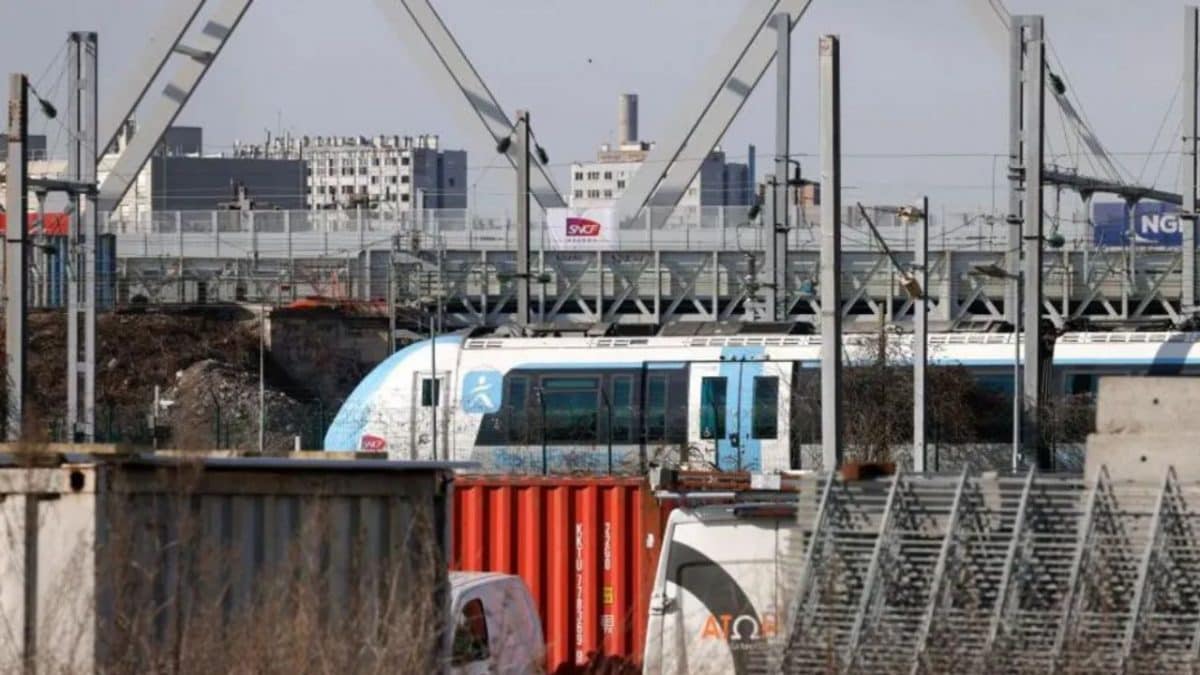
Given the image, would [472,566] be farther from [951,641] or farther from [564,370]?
Result: [564,370]

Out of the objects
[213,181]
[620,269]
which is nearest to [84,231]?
[620,269]

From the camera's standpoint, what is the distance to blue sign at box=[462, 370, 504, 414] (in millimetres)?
36594

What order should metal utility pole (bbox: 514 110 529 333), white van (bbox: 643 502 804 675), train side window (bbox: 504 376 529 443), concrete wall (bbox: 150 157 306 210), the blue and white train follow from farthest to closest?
concrete wall (bbox: 150 157 306 210) < metal utility pole (bbox: 514 110 529 333) < train side window (bbox: 504 376 529 443) < the blue and white train < white van (bbox: 643 502 804 675)

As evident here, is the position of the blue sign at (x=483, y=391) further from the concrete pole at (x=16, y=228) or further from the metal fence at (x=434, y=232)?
the metal fence at (x=434, y=232)

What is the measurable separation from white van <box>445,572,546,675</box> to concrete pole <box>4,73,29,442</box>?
1263 centimetres

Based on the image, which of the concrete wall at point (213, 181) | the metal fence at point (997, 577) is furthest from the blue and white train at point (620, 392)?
the concrete wall at point (213, 181)

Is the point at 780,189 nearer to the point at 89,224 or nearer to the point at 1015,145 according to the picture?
the point at 1015,145

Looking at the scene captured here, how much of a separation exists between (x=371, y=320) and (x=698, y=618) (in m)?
46.7

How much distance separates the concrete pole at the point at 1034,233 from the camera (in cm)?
3322

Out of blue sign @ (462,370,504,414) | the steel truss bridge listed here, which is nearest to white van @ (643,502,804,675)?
blue sign @ (462,370,504,414)

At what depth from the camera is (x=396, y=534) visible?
45.5 feet

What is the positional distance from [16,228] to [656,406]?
10.1m

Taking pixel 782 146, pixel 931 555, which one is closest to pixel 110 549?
pixel 931 555

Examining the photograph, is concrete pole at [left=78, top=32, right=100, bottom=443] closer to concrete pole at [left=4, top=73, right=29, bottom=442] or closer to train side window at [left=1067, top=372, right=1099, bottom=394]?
concrete pole at [left=4, top=73, right=29, bottom=442]
